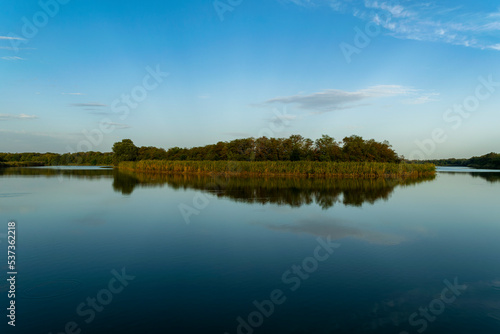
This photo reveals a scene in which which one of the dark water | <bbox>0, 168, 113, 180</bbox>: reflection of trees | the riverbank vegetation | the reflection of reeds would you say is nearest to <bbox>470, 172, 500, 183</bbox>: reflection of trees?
the riverbank vegetation

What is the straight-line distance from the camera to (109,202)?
1638 cm

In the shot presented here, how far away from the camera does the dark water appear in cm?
481

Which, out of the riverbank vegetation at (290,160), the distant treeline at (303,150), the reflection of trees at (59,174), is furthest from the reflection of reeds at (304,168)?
the reflection of trees at (59,174)

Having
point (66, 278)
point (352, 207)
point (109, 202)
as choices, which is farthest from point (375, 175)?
point (66, 278)

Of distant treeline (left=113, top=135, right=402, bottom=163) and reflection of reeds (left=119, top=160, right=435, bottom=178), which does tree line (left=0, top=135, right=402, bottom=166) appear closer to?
distant treeline (left=113, top=135, right=402, bottom=163)

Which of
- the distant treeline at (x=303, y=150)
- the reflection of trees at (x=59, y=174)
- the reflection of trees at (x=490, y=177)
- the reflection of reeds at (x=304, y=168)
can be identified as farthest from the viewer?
the distant treeline at (x=303, y=150)

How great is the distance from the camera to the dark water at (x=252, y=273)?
4.81 metres

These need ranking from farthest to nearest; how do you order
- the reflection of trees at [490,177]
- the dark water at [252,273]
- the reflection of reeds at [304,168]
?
the reflection of reeds at [304,168]
the reflection of trees at [490,177]
the dark water at [252,273]

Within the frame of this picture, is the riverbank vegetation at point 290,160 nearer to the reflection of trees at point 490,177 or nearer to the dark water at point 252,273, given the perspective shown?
the reflection of trees at point 490,177

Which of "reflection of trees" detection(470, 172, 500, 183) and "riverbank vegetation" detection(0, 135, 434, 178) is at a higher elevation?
"riverbank vegetation" detection(0, 135, 434, 178)

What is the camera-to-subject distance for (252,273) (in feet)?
21.9

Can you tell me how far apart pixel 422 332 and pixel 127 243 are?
7251 mm

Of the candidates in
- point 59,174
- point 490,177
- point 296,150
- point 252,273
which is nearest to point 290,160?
point 296,150

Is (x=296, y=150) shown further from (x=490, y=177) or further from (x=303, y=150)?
(x=490, y=177)
